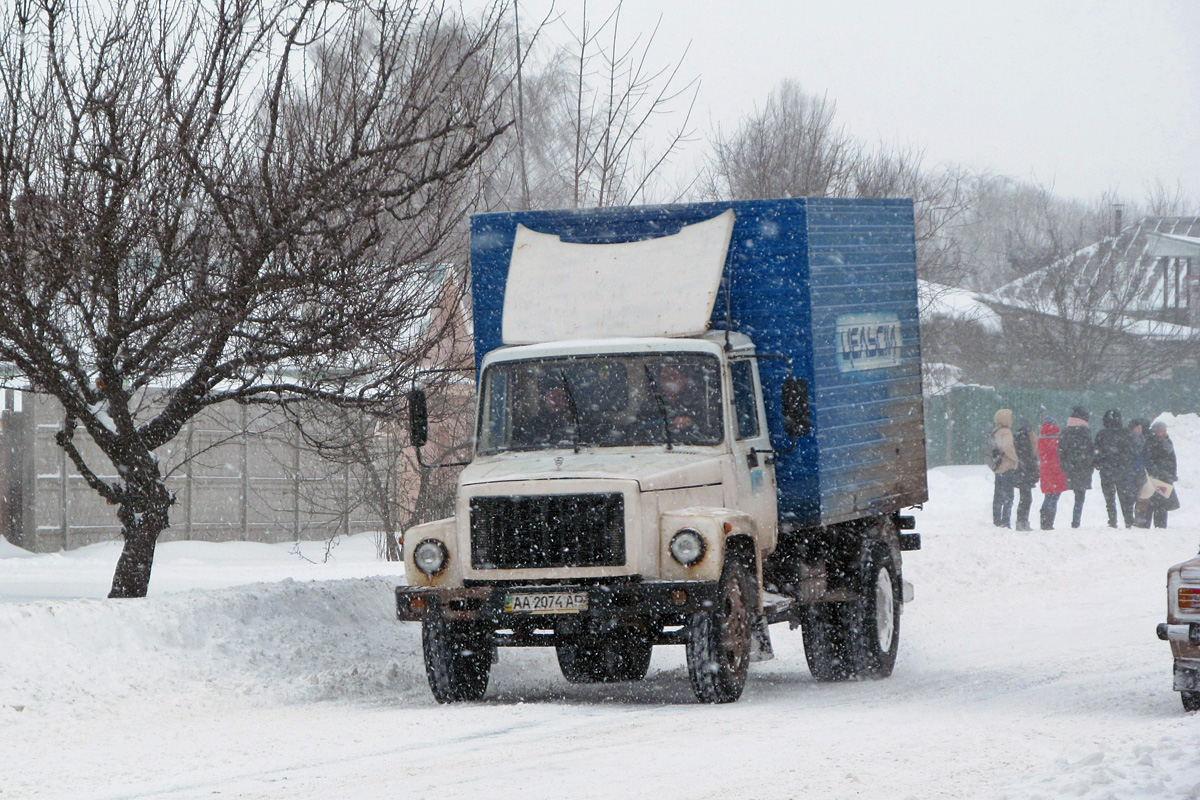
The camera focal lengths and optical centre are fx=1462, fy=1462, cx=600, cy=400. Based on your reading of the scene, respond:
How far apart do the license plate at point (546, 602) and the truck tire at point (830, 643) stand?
2867mm

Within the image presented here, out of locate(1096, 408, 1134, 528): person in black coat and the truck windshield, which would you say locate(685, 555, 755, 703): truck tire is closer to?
the truck windshield

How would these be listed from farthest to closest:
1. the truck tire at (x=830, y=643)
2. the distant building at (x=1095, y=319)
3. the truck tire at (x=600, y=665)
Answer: the distant building at (x=1095, y=319) < the truck tire at (x=830, y=643) < the truck tire at (x=600, y=665)

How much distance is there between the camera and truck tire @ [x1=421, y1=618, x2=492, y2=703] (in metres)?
9.40

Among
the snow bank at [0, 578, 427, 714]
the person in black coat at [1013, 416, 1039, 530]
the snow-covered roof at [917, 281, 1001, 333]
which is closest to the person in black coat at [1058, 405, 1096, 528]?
the person in black coat at [1013, 416, 1039, 530]

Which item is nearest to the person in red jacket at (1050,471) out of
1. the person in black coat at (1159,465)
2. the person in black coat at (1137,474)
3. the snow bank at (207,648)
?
the person in black coat at (1137,474)

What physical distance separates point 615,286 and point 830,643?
3.31 m

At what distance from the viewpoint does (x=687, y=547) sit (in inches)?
349

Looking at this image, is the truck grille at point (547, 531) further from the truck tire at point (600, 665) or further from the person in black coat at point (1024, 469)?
the person in black coat at point (1024, 469)

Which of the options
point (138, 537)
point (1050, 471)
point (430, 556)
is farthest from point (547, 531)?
point (1050, 471)

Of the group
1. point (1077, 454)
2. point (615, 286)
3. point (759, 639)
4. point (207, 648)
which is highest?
point (615, 286)

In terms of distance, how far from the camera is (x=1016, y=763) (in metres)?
6.69

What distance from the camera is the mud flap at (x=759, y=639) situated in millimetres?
9388

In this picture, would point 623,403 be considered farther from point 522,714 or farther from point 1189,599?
point 1189,599

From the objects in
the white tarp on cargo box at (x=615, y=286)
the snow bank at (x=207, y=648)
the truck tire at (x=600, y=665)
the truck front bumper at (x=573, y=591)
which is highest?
the white tarp on cargo box at (x=615, y=286)
